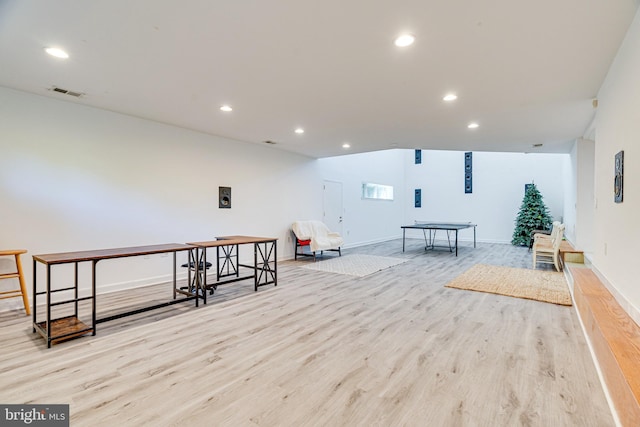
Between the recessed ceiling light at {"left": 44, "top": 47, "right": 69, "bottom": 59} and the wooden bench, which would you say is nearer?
the wooden bench

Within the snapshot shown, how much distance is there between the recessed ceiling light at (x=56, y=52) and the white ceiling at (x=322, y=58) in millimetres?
49

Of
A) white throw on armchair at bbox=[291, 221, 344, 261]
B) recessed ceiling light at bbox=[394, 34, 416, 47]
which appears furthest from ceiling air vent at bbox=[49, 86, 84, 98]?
white throw on armchair at bbox=[291, 221, 344, 261]

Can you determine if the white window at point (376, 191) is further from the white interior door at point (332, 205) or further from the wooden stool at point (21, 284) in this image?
the wooden stool at point (21, 284)

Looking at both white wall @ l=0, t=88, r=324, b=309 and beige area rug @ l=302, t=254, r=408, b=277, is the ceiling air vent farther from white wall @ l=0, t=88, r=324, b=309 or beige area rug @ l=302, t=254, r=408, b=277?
beige area rug @ l=302, t=254, r=408, b=277

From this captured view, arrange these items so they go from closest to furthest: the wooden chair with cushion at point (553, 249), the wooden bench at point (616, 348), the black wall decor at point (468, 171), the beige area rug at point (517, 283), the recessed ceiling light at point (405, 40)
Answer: the wooden bench at point (616, 348) < the recessed ceiling light at point (405, 40) < the beige area rug at point (517, 283) < the wooden chair with cushion at point (553, 249) < the black wall decor at point (468, 171)

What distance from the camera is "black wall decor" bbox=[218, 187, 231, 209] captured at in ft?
18.6

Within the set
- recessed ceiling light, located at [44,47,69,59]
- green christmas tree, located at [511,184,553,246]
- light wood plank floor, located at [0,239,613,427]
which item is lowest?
light wood plank floor, located at [0,239,613,427]

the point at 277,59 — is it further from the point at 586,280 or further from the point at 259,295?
the point at 586,280

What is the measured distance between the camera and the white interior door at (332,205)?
27.1 feet

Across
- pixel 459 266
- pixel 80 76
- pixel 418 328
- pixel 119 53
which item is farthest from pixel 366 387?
pixel 459 266

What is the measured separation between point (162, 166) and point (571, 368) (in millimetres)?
5376

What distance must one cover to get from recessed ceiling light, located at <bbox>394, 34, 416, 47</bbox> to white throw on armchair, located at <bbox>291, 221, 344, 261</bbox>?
16.1ft

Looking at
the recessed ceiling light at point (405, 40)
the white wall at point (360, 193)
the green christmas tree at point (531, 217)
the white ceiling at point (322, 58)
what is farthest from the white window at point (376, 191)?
the recessed ceiling light at point (405, 40)

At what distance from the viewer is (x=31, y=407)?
1.85 m
